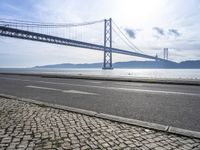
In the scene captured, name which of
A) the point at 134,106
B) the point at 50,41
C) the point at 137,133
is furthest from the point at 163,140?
the point at 50,41

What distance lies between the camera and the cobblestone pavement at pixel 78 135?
3400 millimetres

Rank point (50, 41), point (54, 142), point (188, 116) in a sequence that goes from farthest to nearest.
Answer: point (50, 41)
point (188, 116)
point (54, 142)

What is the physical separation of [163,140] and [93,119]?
1.75 metres

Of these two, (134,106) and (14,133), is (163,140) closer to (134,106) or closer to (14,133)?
(14,133)

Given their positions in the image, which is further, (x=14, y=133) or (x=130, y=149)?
(x=14, y=133)

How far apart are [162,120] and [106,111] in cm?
162

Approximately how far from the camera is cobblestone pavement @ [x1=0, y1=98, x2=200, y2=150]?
340cm

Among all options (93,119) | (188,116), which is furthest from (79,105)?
(188,116)

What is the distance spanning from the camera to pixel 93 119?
4.96 metres

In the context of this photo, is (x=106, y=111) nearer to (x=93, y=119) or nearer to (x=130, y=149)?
(x=93, y=119)

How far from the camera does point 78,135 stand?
151 inches

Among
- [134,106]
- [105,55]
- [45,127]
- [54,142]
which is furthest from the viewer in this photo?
[105,55]

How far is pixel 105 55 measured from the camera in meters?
70.8

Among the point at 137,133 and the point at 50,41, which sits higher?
the point at 50,41
